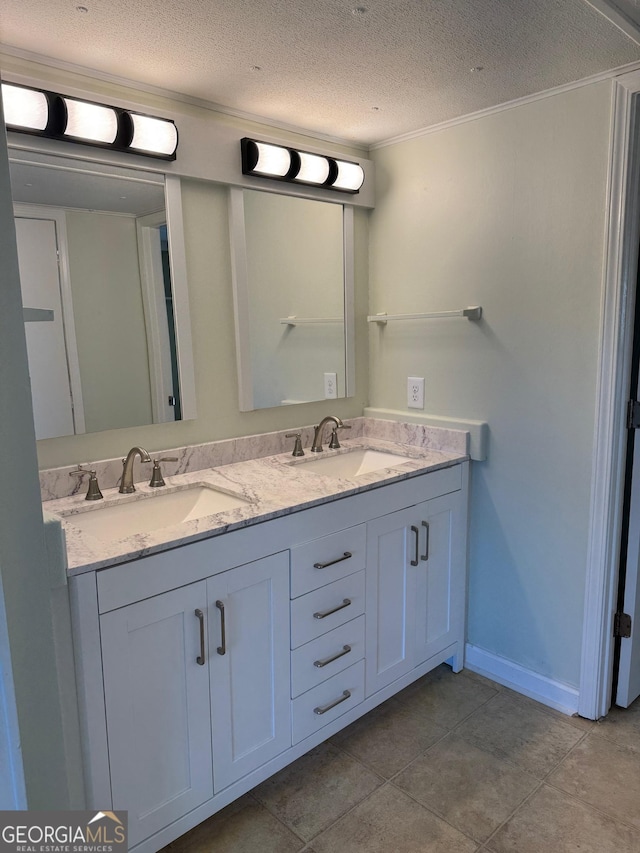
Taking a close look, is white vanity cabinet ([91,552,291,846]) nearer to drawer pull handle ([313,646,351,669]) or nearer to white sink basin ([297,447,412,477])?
drawer pull handle ([313,646,351,669])

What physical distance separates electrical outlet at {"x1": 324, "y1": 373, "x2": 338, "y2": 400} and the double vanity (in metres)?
0.27

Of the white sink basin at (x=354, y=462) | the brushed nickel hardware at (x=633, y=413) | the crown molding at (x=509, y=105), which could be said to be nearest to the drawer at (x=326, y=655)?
the white sink basin at (x=354, y=462)

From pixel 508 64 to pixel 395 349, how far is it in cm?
107

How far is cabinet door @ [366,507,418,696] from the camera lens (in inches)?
75.9

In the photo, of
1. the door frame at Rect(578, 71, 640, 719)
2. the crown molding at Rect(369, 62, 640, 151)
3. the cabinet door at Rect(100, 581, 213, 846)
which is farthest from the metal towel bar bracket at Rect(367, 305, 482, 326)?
the cabinet door at Rect(100, 581, 213, 846)

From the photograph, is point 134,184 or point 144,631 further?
point 134,184

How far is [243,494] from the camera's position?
176 centimetres

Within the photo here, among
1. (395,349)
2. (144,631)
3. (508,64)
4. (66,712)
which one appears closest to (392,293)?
(395,349)

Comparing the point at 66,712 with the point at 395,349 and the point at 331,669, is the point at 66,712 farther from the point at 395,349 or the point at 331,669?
the point at 395,349

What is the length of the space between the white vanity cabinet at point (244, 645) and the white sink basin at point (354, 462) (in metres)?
0.26

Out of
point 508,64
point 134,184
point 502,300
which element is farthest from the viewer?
point 502,300

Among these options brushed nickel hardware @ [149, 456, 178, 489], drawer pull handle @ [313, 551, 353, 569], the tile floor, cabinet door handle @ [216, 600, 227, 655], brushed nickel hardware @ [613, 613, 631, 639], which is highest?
brushed nickel hardware @ [149, 456, 178, 489]

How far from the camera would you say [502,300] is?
2.08 meters

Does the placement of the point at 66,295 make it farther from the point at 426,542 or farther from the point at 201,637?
the point at 426,542
